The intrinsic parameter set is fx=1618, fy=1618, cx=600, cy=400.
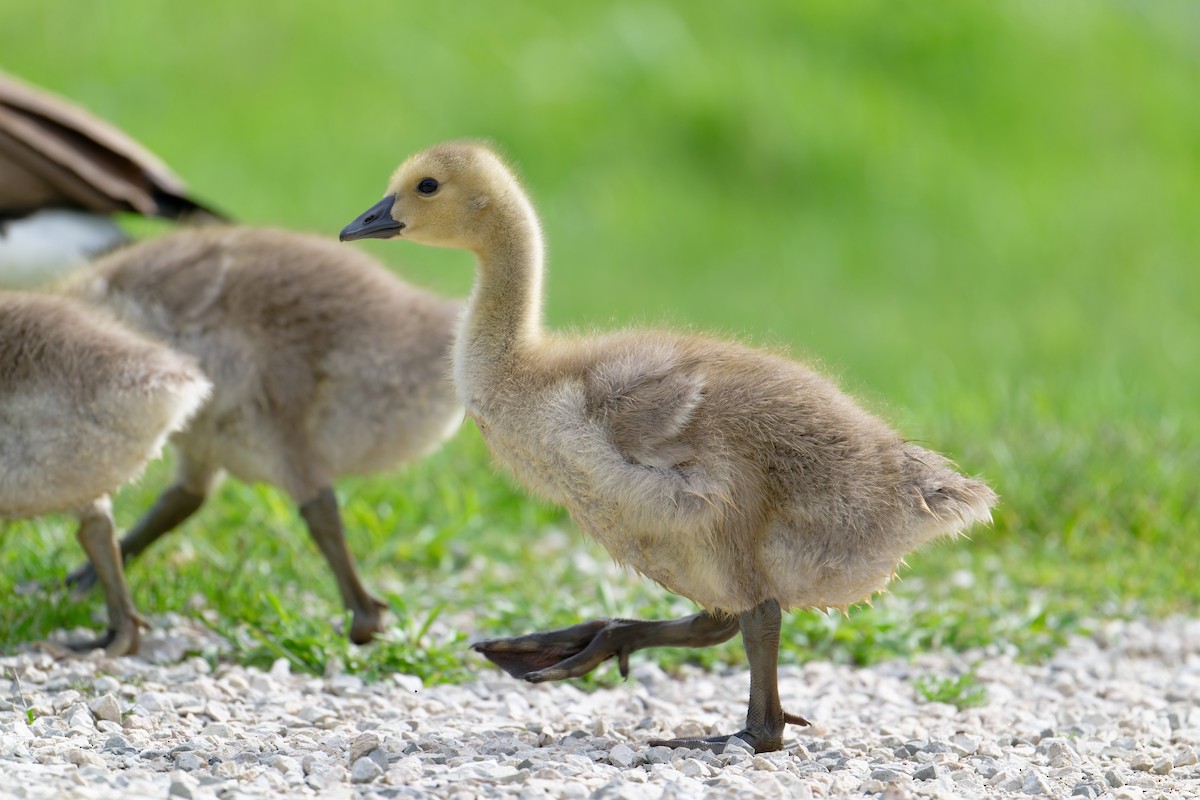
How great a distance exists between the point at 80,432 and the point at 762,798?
91.8 inches

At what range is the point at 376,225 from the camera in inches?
186

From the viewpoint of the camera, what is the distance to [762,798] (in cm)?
374

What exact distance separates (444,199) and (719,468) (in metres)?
1.17

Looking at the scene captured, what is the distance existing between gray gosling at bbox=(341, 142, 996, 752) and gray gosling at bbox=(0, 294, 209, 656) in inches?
36.5

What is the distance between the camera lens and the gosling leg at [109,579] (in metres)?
5.12

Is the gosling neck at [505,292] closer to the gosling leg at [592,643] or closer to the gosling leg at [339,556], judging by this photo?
the gosling leg at [592,643]

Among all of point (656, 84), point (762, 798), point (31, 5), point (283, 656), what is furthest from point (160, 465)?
point (31, 5)

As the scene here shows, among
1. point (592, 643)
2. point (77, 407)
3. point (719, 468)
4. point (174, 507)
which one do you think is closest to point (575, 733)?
point (592, 643)

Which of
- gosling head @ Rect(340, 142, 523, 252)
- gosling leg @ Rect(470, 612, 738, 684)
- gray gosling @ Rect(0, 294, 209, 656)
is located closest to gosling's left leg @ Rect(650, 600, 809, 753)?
gosling leg @ Rect(470, 612, 738, 684)

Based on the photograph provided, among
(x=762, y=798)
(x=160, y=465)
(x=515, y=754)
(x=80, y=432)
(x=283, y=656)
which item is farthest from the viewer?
(x=160, y=465)

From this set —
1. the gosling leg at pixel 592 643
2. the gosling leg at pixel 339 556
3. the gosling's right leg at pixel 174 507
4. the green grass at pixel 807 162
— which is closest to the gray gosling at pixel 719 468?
the gosling leg at pixel 592 643

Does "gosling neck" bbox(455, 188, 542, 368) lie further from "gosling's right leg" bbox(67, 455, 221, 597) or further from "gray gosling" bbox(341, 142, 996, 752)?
"gosling's right leg" bbox(67, 455, 221, 597)

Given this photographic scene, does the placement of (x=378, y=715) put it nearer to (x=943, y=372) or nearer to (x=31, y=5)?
(x=943, y=372)

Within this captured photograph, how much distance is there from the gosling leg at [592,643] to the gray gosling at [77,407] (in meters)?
1.18
